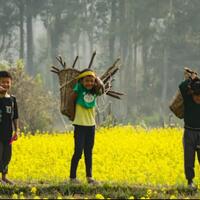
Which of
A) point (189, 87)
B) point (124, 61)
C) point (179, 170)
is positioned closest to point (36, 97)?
point (179, 170)

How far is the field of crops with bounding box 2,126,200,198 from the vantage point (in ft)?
31.6

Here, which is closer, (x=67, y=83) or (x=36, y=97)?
(x=67, y=83)

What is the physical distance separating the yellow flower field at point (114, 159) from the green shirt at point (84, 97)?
3.66 ft

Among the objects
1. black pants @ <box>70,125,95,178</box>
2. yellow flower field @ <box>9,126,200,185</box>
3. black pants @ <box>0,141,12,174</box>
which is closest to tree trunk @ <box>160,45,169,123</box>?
yellow flower field @ <box>9,126,200,185</box>

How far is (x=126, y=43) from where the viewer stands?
152ft

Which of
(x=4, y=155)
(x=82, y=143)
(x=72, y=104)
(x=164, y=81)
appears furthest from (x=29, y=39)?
(x=82, y=143)

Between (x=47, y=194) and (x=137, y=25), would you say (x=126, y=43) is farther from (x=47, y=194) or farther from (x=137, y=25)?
(x=47, y=194)

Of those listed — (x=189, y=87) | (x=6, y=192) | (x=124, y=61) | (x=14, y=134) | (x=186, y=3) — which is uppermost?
(x=186, y=3)

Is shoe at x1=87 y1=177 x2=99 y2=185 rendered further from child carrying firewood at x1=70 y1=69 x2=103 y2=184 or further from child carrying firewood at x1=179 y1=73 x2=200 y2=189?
child carrying firewood at x1=179 y1=73 x2=200 y2=189

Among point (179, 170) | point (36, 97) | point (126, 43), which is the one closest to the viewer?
point (179, 170)

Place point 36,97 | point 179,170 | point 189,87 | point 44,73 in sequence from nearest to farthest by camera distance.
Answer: point 189,87 → point 179,170 → point 36,97 → point 44,73

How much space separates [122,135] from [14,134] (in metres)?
6.24

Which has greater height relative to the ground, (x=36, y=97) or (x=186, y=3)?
(x=186, y=3)

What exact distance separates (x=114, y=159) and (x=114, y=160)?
71 mm
